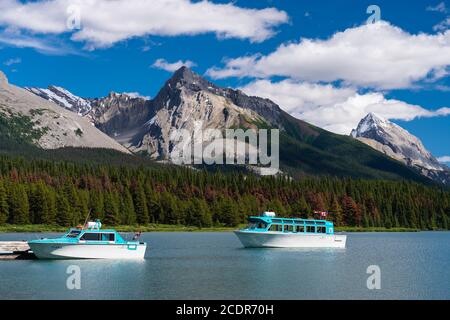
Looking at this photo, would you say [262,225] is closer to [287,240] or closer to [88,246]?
[287,240]

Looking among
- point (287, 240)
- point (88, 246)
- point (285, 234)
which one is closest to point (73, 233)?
point (88, 246)

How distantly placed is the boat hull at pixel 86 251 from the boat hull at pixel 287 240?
2764 cm

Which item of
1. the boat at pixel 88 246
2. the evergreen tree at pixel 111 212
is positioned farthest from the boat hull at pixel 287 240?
the evergreen tree at pixel 111 212

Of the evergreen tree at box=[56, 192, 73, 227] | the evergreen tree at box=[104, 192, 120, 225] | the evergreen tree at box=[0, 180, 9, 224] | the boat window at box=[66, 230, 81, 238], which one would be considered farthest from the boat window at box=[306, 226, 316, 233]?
the evergreen tree at box=[0, 180, 9, 224]

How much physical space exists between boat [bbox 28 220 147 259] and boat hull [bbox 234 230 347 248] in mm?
27637

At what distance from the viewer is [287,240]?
350 feet

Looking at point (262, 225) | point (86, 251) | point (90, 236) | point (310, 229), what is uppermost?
point (262, 225)

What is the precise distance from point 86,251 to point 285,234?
128 ft

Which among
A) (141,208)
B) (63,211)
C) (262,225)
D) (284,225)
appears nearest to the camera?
(262,225)
